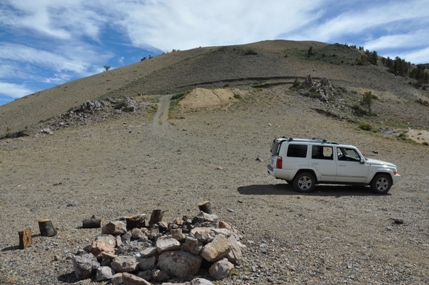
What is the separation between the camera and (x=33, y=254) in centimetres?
666

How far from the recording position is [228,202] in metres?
10.2

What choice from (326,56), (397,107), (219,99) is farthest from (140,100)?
Result: (326,56)

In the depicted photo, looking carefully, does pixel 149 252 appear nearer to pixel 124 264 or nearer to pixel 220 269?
pixel 124 264

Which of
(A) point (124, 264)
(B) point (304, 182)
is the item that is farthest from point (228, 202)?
(A) point (124, 264)

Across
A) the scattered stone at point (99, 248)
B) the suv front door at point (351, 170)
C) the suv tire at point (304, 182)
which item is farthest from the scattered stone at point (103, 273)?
the suv front door at point (351, 170)

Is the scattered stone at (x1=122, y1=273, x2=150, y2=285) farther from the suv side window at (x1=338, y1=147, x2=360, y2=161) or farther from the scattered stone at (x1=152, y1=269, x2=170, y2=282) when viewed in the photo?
the suv side window at (x1=338, y1=147, x2=360, y2=161)

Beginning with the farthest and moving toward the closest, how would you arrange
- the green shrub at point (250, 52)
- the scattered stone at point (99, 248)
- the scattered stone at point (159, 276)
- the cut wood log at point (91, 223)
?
1. the green shrub at point (250, 52)
2. the cut wood log at point (91, 223)
3. the scattered stone at point (99, 248)
4. the scattered stone at point (159, 276)

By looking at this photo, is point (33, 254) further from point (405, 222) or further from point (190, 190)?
point (405, 222)

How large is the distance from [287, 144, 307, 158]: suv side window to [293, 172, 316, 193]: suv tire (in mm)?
673

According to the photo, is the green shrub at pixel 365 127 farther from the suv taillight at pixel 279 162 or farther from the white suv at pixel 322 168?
the suv taillight at pixel 279 162

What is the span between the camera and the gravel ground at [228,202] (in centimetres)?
602

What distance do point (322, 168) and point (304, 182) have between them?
0.80m

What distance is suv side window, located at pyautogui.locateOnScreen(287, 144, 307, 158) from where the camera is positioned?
12.5 m

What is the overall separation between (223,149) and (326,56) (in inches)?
2197
